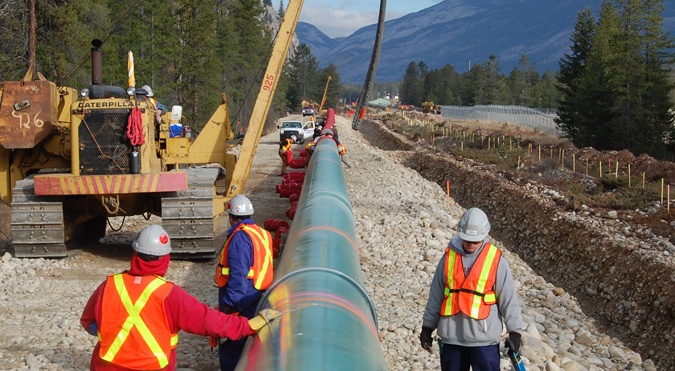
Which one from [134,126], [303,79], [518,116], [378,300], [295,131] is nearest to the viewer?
[378,300]

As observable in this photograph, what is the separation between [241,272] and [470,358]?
1914 mm

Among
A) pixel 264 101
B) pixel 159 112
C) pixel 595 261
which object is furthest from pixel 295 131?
pixel 159 112

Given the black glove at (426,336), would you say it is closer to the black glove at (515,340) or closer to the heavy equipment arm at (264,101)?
the black glove at (515,340)

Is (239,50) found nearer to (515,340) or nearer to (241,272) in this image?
(241,272)

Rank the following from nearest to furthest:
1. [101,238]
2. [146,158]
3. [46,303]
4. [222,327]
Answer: [222,327], [46,303], [146,158], [101,238]

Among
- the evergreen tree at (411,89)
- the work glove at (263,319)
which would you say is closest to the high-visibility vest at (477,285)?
the work glove at (263,319)

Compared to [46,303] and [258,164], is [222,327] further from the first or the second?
[258,164]

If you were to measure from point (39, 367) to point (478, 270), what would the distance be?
13.6 feet

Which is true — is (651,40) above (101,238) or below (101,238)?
above

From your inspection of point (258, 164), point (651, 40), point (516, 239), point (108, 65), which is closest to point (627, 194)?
point (516, 239)

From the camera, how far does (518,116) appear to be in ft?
215

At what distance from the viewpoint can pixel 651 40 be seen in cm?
3716

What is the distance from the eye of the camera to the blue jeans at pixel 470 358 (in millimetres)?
5125

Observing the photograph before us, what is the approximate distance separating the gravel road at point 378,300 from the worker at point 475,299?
1.76 meters
